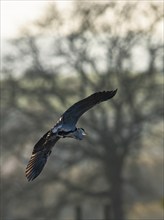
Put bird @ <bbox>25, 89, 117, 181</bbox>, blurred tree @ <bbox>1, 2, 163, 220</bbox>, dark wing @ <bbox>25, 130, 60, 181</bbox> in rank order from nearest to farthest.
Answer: bird @ <bbox>25, 89, 117, 181</bbox> < dark wing @ <bbox>25, 130, 60, 181</bbox> < blurred tree @ <bbox>1, 2, 163, 220</bbox>

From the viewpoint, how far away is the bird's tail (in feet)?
40.8

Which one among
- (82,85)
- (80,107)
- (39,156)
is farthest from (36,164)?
(82,85)

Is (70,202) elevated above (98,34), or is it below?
below

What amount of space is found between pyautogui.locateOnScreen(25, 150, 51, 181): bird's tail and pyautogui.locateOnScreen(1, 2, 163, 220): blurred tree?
80.8 feet

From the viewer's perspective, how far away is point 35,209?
37781 mm

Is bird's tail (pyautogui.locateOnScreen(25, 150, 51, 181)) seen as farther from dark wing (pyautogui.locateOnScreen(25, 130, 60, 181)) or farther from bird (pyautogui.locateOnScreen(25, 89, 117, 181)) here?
bird (pyautogui.locateOnScreen(25, 89, 117, 181))

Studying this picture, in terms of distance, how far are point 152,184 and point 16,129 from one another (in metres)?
6.09

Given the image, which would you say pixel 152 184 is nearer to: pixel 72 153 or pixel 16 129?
pixel 72 153

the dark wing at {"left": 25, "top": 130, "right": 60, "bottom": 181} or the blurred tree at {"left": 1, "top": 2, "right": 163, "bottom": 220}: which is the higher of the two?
the blurred tree at {"left": 1, "top": 2, "right": 163, "bottom": 220}

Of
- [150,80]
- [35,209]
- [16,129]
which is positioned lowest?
[35,209]

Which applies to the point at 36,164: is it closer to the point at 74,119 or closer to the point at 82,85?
the point at 74,119

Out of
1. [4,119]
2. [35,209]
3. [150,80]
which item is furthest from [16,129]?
[150,80]

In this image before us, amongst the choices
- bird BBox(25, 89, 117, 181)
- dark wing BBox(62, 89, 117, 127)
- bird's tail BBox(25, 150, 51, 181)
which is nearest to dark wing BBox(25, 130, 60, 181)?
bird's tail BBox(25, 150, 51, 181)

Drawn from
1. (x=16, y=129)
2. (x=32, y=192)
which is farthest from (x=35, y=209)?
(x=16, y=129)
